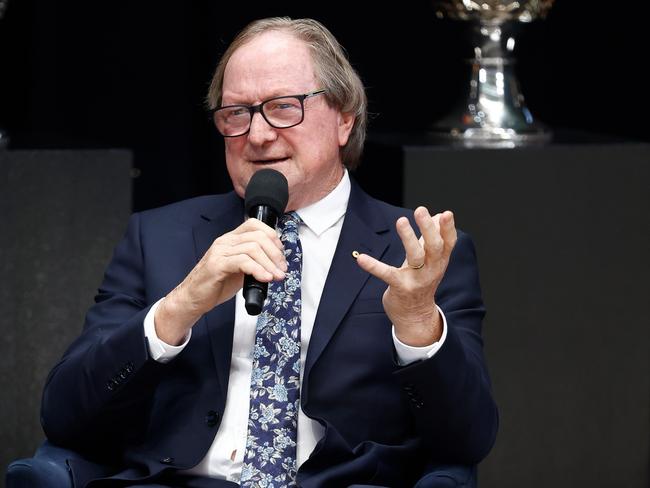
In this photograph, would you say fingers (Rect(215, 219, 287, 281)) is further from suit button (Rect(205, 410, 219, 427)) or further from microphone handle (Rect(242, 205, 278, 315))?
suit button (Rect(205, 410, 219, 427))

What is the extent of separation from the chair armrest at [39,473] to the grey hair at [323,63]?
2.73 feet

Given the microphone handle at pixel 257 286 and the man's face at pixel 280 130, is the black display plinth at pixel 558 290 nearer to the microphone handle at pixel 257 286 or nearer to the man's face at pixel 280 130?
the man's face at pixel 280 130

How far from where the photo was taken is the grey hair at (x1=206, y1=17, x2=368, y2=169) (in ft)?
9.92

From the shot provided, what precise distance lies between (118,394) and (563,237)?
158 cm

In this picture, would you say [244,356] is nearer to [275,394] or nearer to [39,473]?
[275,394]

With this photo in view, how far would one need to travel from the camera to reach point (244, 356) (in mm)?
2902

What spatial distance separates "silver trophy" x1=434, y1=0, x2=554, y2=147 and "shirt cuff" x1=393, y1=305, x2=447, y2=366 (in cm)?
146

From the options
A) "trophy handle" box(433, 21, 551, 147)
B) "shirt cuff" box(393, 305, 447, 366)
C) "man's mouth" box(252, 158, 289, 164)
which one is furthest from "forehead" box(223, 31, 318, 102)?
"trophy handle" box(433, 21, 551, 147)

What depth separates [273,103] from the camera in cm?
296

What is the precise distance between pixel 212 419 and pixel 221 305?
0.76 feet

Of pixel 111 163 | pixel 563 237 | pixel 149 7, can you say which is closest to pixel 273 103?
pixel 111 163

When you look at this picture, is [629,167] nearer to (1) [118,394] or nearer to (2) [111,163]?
(2) [111,163]

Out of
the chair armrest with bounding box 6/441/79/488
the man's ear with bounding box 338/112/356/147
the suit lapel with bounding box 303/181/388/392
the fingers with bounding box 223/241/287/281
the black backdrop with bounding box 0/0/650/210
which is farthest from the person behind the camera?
the black backdrop with bounding box 0/0/650/210

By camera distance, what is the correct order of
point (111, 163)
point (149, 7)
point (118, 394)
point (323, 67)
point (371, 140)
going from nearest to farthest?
point (118, 394), point (323, 67), point (111, 163), point (371, 140), point (149, 7)
